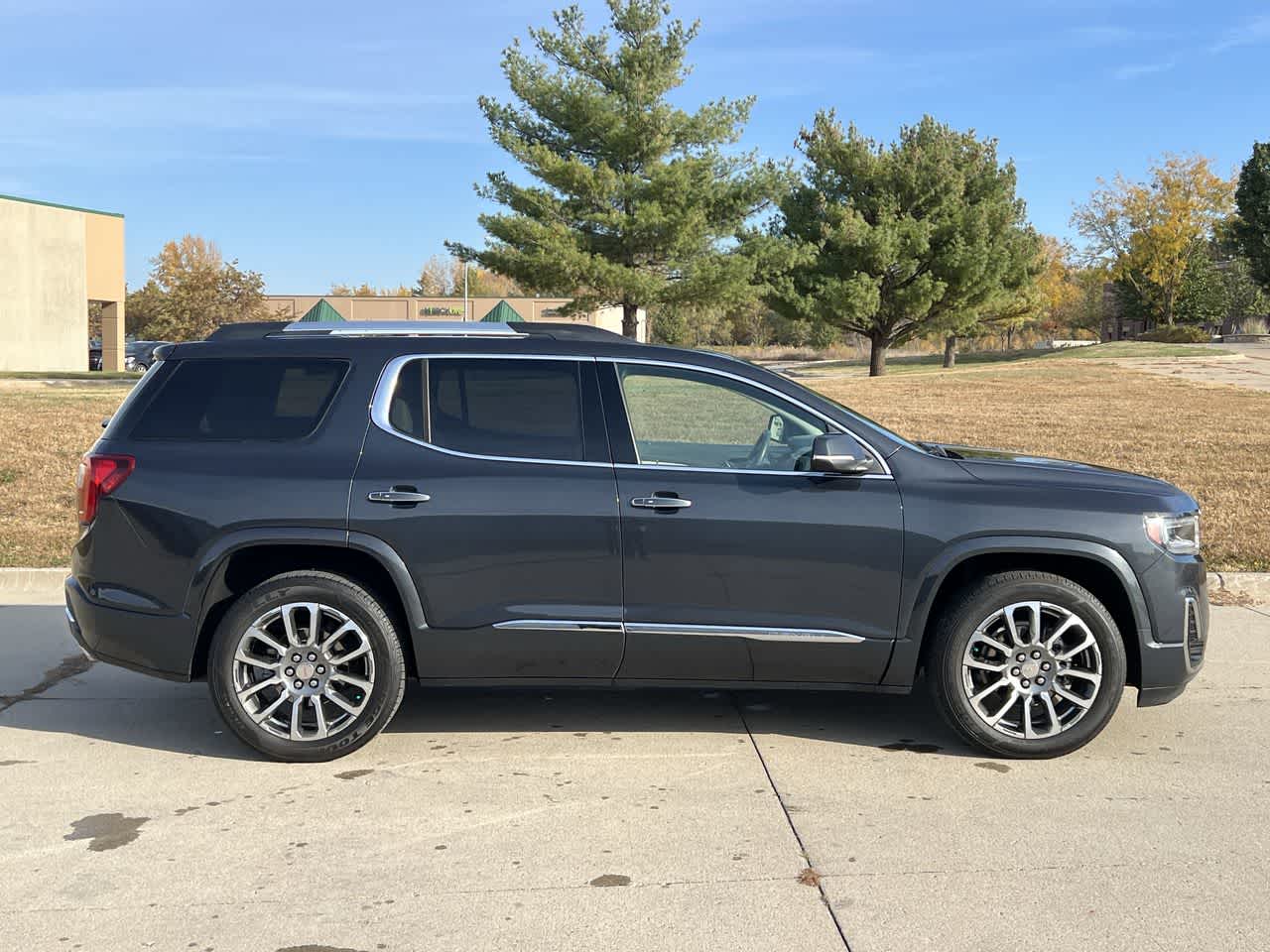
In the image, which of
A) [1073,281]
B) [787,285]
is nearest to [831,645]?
[787,285]

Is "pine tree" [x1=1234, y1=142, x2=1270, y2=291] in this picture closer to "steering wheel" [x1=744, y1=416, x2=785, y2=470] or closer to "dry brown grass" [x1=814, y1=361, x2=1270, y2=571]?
"dry brown grass" [x1=814, y1=361, x2=1270, y2=571]

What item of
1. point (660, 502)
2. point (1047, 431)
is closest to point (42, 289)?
point (1047, 431)

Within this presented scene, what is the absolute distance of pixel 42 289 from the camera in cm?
4653

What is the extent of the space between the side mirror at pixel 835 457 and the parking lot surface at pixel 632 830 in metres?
1.21

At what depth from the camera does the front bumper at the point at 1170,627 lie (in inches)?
198

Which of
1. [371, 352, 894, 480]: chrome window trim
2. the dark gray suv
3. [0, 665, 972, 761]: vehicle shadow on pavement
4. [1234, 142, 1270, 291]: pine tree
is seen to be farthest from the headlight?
[1234, 142, 1270, 291]: pine tree

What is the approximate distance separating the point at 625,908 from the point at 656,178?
3369cm

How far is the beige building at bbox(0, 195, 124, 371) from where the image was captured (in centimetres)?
4528

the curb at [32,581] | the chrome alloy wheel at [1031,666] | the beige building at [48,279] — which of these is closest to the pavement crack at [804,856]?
the chrome alloy wheel at [1031,666]

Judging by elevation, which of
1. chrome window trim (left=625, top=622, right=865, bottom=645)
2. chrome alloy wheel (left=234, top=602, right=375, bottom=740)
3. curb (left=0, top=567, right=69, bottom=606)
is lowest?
curb (left=0, top=567, right=69, bottom=606)

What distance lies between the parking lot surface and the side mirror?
3.98 feet

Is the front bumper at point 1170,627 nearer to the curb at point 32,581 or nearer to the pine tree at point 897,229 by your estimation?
the curb at point 32,581

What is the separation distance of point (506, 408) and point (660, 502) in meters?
0.78

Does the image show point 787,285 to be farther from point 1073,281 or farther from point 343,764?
point 1073,281
